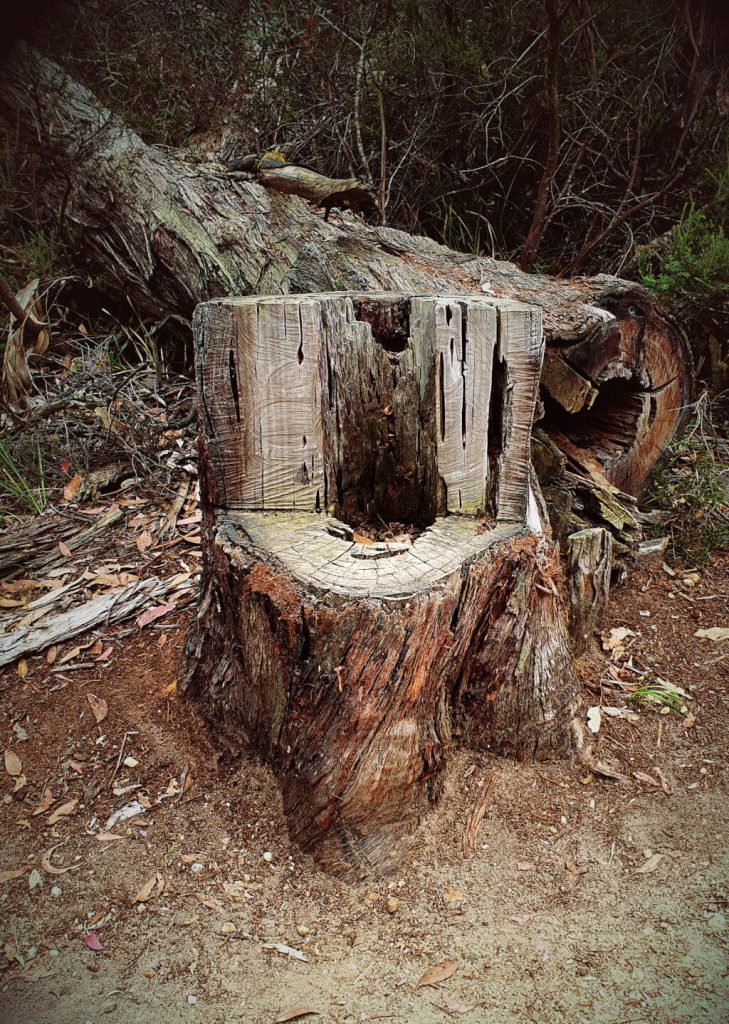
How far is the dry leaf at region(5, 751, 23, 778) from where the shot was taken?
7.54ft

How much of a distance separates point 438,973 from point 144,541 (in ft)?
7.24

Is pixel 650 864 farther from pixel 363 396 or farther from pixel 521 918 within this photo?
pixel 363 396

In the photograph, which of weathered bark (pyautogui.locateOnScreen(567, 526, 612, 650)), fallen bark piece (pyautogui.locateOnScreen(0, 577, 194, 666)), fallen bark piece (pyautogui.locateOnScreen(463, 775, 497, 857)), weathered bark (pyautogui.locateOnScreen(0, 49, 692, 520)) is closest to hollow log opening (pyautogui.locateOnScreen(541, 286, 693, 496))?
weathered bark (pyautogui.locateOnScreen(0, 49, 692, 520))

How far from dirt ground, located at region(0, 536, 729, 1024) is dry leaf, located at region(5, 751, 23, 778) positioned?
0.08 ft

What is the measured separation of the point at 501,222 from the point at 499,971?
4.85 meters

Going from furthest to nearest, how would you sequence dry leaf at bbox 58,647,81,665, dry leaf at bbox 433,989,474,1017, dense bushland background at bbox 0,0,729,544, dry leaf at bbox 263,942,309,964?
dense bushland background at bbox 0,0,729,544, dry leaf at bbox 58,647,81,665, dry leaf at bbox 263,942,309,964, dry leaf at bbox 433,989,474,1017

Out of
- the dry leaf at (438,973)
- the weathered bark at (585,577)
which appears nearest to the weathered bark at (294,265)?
the weathered bark at (585,577)

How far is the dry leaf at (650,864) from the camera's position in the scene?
6.59ft

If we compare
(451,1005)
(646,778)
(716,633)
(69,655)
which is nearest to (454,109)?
(716,633)

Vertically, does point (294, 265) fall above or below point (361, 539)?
above

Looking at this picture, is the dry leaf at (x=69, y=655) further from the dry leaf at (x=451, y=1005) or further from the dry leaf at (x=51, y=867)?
the dry leaf at (x=451, y=1005)

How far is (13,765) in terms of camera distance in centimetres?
232

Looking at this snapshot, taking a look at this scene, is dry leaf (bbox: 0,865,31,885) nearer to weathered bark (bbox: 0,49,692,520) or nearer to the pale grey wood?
the pale grey wood

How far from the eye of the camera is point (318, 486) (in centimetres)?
232
